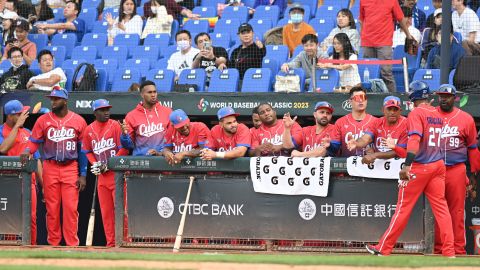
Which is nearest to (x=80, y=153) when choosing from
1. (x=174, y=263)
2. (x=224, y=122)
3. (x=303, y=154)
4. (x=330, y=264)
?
(x=224, y=122)

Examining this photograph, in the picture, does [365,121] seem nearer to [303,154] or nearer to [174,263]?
[303,154]

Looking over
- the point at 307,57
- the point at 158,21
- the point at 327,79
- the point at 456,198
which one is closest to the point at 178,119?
the point at 327,79

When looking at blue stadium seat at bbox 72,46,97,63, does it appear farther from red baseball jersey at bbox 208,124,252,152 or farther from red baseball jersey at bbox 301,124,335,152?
red baseball jersey at bbox 301,124,335,152

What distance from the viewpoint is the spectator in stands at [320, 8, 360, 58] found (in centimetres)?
1425

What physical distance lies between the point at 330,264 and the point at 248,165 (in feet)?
7.63

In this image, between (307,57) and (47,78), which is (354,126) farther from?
(47,78)

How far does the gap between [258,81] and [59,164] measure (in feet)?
10.4

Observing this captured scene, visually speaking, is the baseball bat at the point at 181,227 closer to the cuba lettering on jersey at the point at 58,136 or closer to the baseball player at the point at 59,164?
the baseball player at the point at 59,164

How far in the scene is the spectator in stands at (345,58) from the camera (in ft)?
44.2

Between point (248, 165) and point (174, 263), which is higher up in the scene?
point (248, 165)

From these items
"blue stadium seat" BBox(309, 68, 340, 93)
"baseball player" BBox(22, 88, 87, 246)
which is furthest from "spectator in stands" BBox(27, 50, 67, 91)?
"blue stadium seat" BBox(309, 68, 340, 93)

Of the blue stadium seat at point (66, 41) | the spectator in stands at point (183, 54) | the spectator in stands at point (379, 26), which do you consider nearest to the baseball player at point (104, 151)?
the spectator in stands at point (183, 54)

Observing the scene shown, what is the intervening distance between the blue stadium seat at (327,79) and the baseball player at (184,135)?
8.01ft

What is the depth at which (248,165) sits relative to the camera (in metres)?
11.1
